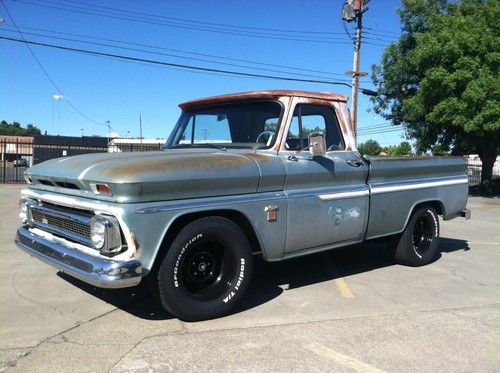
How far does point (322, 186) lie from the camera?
212 inches

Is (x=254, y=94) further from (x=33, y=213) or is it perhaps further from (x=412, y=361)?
(x=412, y=361)

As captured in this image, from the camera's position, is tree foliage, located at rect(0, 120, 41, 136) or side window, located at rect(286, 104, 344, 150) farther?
tree foliage, located at rect(0, 120, 41, 136)

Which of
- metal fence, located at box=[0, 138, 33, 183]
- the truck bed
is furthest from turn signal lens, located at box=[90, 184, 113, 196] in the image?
metal fence, located at box=[0, 138, 33, 183]

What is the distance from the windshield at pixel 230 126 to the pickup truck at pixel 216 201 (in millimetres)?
13

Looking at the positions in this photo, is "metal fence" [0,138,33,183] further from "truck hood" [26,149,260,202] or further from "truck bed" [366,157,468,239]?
"truck bed" [366,157,468,239]

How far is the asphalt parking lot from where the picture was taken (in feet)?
12.2

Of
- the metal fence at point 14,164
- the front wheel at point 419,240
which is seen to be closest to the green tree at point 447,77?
the front wheel at point 419,240

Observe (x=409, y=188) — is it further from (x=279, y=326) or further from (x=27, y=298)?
(x=27, y=298)

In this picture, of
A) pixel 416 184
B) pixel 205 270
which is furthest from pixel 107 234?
pixel 416 184

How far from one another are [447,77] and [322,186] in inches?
678

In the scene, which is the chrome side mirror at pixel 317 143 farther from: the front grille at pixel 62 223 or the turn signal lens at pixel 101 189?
the front grille at pixel 62 223

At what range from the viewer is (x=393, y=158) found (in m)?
6.46

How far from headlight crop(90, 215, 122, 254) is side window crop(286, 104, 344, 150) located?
197 centimetres

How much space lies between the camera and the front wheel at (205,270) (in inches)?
166
